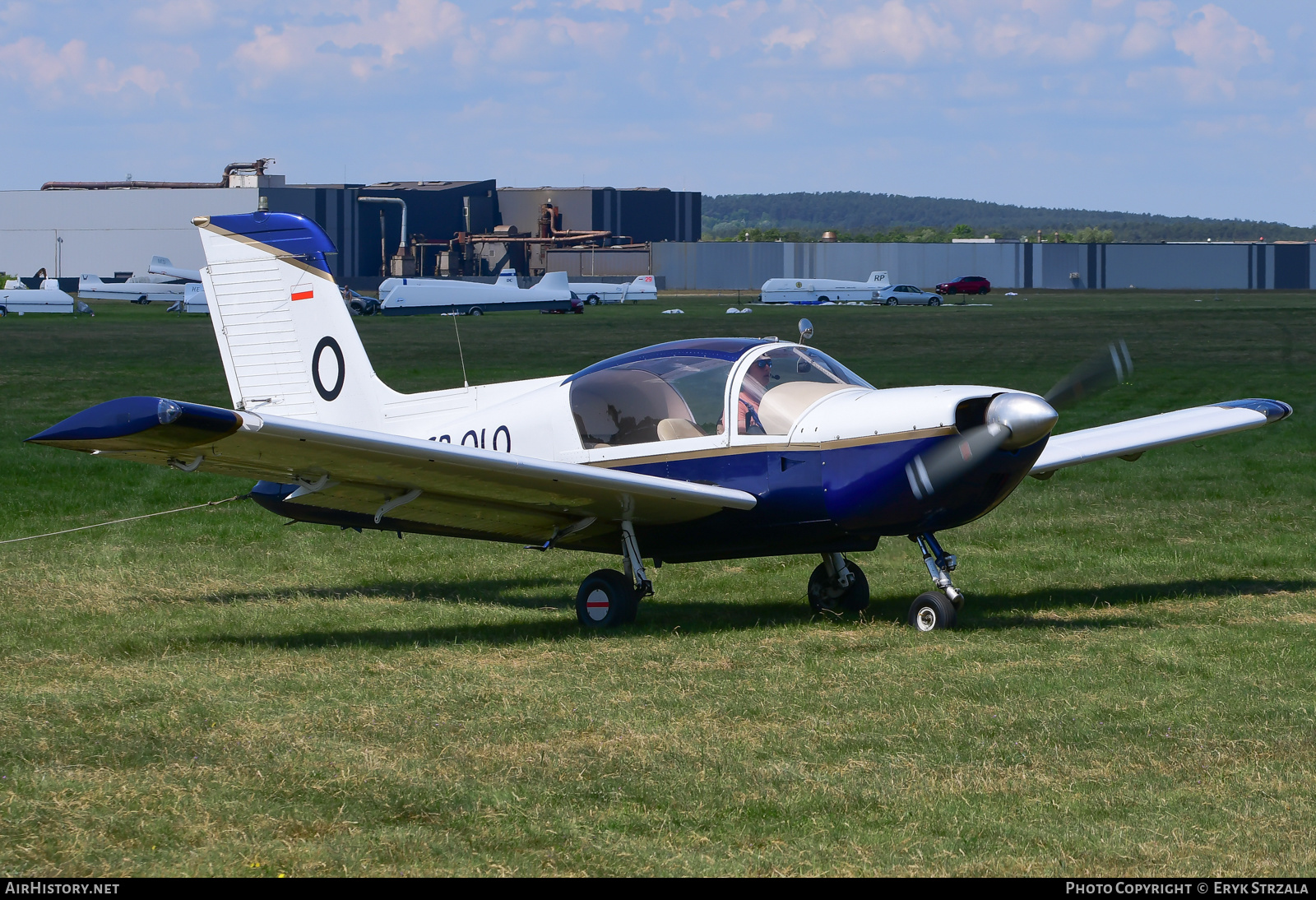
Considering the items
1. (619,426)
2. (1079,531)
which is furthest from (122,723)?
(1079,531)

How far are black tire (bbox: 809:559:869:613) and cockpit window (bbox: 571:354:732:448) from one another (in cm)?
153

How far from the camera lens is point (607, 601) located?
934cm

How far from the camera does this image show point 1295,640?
8523mm

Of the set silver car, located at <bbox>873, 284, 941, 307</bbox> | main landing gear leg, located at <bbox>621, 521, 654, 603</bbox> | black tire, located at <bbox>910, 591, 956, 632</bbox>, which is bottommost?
black tire, located at <bbox>910, 591, 956, 632</bbox>

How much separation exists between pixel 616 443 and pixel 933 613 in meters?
2.40

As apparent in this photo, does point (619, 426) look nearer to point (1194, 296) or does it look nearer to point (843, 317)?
point (843, 317)

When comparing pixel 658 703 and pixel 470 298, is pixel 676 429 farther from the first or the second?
pixel 470 298

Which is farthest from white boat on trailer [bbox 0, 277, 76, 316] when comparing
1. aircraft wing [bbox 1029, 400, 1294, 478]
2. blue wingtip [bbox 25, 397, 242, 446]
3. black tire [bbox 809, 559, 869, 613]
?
blue wingtip [bbox 25, 397, 242, 446]

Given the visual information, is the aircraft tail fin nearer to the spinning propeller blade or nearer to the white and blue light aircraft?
the white and blue light aircraft

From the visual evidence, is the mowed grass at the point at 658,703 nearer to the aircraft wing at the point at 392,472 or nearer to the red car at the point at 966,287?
the aircraft wing at the point at 392,472

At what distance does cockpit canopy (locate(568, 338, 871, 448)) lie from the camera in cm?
914

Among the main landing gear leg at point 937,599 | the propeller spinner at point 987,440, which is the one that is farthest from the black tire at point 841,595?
the propeller spinner at point 987,440

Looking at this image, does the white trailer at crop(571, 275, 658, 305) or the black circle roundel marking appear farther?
the white trailer at crop(571, 275, 658, 305)
